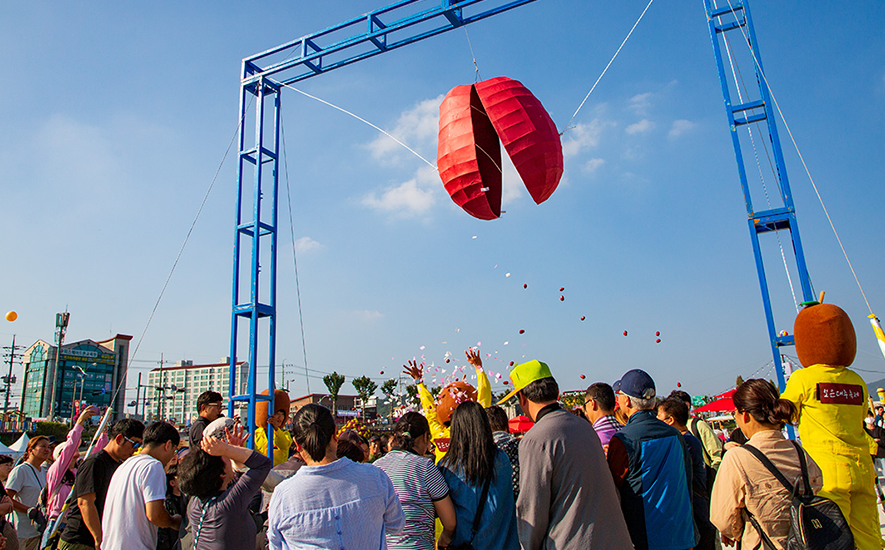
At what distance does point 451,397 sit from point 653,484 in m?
3.06

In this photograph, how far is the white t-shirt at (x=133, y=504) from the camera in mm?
3451

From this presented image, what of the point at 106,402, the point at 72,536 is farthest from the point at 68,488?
the point at 106,402

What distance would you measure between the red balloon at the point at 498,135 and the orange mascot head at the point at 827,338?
272 cm

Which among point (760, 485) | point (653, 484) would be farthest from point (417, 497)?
point (760, 485)

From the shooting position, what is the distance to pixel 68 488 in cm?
566

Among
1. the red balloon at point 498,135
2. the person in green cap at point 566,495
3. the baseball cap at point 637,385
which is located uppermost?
the red balloon at point 498,135

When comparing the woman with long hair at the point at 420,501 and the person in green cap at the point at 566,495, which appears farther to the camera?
the woman with long hair at the point at 420,501

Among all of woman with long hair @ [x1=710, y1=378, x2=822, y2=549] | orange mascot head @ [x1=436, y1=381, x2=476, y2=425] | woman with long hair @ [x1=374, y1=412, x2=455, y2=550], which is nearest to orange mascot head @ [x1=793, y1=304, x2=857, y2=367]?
woman with long hair @ [x1=710, y1=378, x2=822, y2=549]

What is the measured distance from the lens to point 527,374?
10.7 feet

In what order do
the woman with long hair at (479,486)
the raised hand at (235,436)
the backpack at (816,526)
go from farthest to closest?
the raised hand at (235,436), the woman with long hair at (479,486), the backpack at (816,526)

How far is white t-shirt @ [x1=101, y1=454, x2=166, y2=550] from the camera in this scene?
136 inches

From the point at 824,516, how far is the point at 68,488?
649 cm

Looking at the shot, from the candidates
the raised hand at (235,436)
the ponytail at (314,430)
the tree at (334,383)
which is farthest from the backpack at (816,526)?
the tree at (334,383)

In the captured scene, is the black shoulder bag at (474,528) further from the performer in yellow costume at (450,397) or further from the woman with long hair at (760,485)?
the performer in yellow costume at (450,397)
